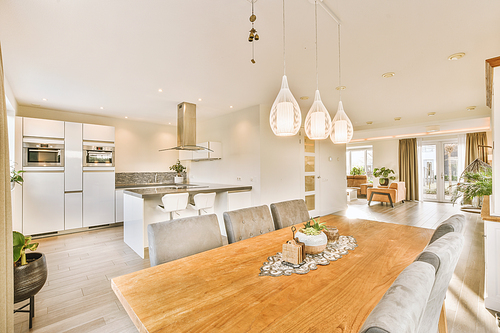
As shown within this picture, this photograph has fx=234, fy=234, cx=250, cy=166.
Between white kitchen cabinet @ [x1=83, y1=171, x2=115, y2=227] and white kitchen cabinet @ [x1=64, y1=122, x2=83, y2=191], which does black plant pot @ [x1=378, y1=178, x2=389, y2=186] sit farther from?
white kitchen cabinet @ [x1=64, y1=122, x2=83, y2=191]

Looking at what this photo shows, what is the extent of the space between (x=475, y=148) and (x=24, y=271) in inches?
428

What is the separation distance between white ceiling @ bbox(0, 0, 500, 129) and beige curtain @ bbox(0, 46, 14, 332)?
1.02 m

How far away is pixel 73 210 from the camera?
15.0 feet

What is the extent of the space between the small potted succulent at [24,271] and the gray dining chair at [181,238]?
1064mm

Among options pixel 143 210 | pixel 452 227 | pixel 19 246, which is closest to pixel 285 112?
pixel 452 227

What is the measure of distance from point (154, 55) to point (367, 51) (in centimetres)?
228

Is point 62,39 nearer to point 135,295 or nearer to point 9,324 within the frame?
point 9,324

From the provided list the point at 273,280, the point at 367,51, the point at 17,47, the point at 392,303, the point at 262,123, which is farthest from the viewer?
the point at 262,123

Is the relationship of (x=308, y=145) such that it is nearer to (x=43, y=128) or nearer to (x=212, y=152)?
(x=212, y=152)

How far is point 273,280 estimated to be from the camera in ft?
3.76

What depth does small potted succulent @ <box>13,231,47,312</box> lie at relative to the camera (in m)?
1.70

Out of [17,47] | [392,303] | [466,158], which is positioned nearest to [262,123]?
[17,47]

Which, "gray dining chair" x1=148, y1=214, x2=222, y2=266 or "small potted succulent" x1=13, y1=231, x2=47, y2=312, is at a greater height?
"gray dining chair" x1=148, y1=214, x2=222, y2=266

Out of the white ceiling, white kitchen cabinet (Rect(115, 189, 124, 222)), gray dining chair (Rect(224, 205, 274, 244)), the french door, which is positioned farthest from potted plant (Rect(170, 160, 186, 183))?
the french door
